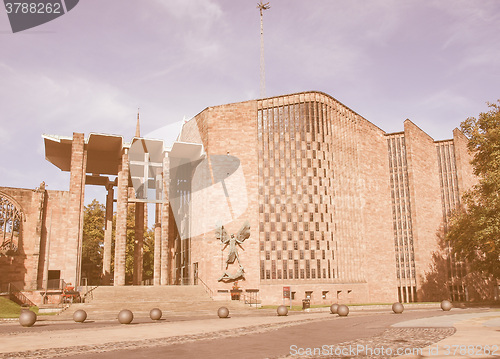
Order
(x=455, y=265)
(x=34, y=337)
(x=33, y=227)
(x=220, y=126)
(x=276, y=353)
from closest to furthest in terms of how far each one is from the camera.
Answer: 1. (x=276, y=353)
2. (x=34, y=337)
3. (x=33, y=227)
4. (x=220, y=126)
5. (x=455, y=265)

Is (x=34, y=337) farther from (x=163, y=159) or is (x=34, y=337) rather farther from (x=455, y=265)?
(x=455, y=265)

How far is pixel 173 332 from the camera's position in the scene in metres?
16.7

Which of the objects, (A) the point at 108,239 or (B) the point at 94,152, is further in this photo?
(A) the point at 108,239

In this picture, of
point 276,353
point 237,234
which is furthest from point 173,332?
point 237,234

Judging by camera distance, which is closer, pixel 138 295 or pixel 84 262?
pixel 138 295

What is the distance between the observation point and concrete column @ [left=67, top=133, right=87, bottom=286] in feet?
139

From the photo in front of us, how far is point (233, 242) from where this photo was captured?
43188 mm

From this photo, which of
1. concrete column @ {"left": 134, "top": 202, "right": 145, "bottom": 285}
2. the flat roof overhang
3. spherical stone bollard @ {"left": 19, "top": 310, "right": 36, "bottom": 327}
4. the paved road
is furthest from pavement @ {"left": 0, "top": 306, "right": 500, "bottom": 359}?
concrete column @ {"left": 134, "top": 202, "right": 145, "bottom": 285}

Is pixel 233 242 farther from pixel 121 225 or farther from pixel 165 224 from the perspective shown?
pixel 121 225

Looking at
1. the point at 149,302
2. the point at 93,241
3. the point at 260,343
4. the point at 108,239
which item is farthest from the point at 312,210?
the point at 260,343

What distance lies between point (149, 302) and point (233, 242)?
12.1m

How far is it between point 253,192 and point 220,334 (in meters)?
29.6

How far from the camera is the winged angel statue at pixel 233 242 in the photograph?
42438 millimetres

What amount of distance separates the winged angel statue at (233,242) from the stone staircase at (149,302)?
10.8ft
